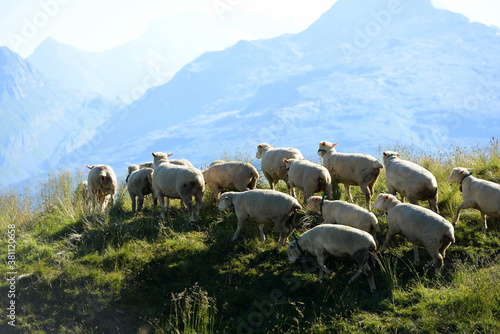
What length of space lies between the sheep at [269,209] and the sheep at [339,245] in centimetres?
72

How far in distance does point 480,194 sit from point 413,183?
4.30ft

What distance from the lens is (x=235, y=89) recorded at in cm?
19962

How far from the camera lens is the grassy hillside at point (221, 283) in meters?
7.23

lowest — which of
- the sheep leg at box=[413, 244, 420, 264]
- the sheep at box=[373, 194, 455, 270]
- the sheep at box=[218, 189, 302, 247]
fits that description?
the sheep leg at box=[413, 244, 420, 264]

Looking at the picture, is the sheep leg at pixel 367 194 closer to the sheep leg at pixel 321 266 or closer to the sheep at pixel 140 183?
the sheep leg at pixel 321 266

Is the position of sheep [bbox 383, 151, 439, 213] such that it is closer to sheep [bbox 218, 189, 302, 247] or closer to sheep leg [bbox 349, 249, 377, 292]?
sheep [bbox 218, 189, 302, 247]

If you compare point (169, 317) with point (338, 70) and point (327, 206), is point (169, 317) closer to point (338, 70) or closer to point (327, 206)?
point (327, 206)

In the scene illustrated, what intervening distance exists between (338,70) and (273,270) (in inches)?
6903

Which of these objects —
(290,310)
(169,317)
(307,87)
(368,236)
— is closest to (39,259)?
(169,317)

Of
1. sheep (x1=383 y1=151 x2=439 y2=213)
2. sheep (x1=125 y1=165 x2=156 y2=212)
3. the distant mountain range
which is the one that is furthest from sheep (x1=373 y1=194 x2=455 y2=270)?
the distant mountain range

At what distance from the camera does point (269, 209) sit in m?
9.33

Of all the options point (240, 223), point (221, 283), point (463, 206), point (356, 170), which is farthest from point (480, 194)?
point (221, 283)

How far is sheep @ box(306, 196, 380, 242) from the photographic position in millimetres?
8789

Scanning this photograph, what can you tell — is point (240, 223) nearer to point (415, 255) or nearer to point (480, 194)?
point (415, 255)
